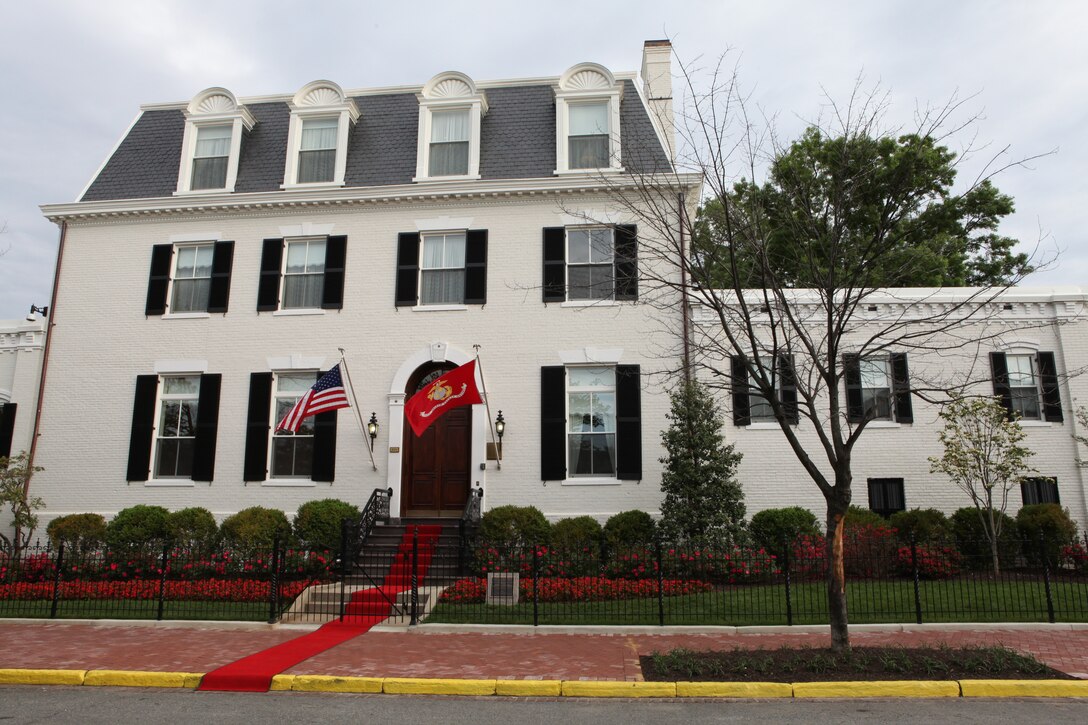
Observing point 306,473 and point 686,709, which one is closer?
point 686,709

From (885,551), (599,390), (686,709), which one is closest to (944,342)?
(885,551)

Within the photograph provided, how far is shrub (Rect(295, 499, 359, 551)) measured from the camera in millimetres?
15383

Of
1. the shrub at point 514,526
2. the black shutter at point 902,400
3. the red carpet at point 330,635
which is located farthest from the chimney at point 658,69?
the red carpet at point 330,635

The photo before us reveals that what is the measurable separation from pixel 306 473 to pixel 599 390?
6734 millimetres

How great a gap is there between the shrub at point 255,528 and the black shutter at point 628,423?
6.99 m

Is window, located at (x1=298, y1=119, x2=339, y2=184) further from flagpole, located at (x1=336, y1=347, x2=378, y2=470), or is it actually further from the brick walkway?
the brick walkway

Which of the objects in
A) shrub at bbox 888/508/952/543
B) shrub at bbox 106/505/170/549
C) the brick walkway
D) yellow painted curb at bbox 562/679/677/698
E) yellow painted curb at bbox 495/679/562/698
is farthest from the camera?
shrub at bbox 106/505/170/549

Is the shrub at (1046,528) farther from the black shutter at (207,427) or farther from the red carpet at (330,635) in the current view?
the black shutter at (207,427)

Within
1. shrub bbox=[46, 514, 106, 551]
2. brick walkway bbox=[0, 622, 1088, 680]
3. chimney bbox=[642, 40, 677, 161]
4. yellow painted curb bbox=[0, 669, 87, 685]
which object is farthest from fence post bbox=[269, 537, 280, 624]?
chimney bbox=[642, 40, 677, 161]

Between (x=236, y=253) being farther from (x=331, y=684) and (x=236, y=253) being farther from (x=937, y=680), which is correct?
(x=937, y=680)

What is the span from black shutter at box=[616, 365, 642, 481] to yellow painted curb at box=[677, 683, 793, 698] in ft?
27.2

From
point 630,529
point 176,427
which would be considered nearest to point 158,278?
point 176,427

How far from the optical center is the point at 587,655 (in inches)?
377

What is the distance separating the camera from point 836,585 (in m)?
8.64
